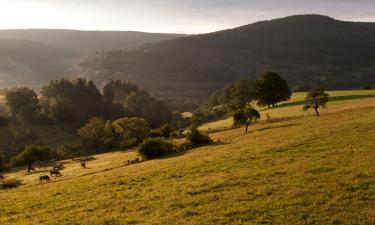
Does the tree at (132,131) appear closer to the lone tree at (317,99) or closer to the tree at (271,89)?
the tree at (271,89)

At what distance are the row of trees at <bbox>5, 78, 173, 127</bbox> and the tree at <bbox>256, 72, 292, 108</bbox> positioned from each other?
183 ft

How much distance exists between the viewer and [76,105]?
15300 centimetres

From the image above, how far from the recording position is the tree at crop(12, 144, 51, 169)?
262 feet

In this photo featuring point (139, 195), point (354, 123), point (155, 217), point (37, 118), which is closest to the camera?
point (155, 217)

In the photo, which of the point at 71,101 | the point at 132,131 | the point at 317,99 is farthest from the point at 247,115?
the point at 71,101

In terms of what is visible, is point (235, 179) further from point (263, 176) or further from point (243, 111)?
point (243, 111)

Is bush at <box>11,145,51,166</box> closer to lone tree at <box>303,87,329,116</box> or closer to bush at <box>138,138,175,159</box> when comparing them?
bush at <box>138,138,175,159</box>

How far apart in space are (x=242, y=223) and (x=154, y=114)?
141m

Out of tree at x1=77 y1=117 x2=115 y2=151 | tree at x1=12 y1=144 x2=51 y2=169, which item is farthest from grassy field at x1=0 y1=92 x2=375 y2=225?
tree at x1=77 y1=117 x2=115 y2=151

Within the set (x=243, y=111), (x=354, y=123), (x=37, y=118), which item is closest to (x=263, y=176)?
(x=354, y=123)

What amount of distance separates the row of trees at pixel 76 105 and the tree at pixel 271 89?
5575 centimetres

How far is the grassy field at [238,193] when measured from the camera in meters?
22.2

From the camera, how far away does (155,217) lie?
76.5 ft

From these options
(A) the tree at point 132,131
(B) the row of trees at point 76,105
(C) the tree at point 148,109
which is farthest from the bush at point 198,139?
(C) the tree at point 148,109
